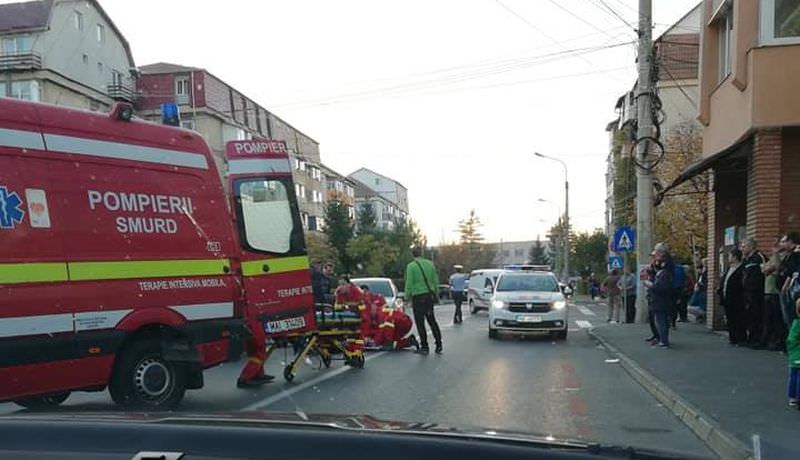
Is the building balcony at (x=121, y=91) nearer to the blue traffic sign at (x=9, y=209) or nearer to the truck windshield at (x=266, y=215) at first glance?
the truck windshield at (x=266, y=215)

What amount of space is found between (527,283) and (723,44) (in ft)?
22.4

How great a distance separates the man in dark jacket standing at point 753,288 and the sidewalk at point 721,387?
540 millimetres

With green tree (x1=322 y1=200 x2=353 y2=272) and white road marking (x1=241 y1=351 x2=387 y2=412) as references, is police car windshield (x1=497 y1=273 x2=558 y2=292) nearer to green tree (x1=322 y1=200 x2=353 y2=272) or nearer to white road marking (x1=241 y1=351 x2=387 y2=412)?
white road marking (x1=241 y1=351 x2=387 y2=412)

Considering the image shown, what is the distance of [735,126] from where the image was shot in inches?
542

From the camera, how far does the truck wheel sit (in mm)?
6808

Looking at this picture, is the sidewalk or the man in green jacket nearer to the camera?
the sidewalk

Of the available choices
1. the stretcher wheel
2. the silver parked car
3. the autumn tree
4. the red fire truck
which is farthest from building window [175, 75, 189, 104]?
the red fire truck

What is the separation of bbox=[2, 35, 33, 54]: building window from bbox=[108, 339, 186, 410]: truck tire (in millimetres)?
37750

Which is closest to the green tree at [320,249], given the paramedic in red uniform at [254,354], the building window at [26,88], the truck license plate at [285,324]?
the building window at [26,88]

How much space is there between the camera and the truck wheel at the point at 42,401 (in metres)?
6.81

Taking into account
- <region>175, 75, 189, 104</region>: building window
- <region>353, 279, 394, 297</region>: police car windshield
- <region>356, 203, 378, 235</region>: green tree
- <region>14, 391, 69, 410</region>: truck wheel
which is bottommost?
<region>353, 279, 394, 297</region>: police car windshield

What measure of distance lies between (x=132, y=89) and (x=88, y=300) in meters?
44.8

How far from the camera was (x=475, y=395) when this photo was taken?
9.15 meters

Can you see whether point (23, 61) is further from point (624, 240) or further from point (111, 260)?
point (111, 260)
